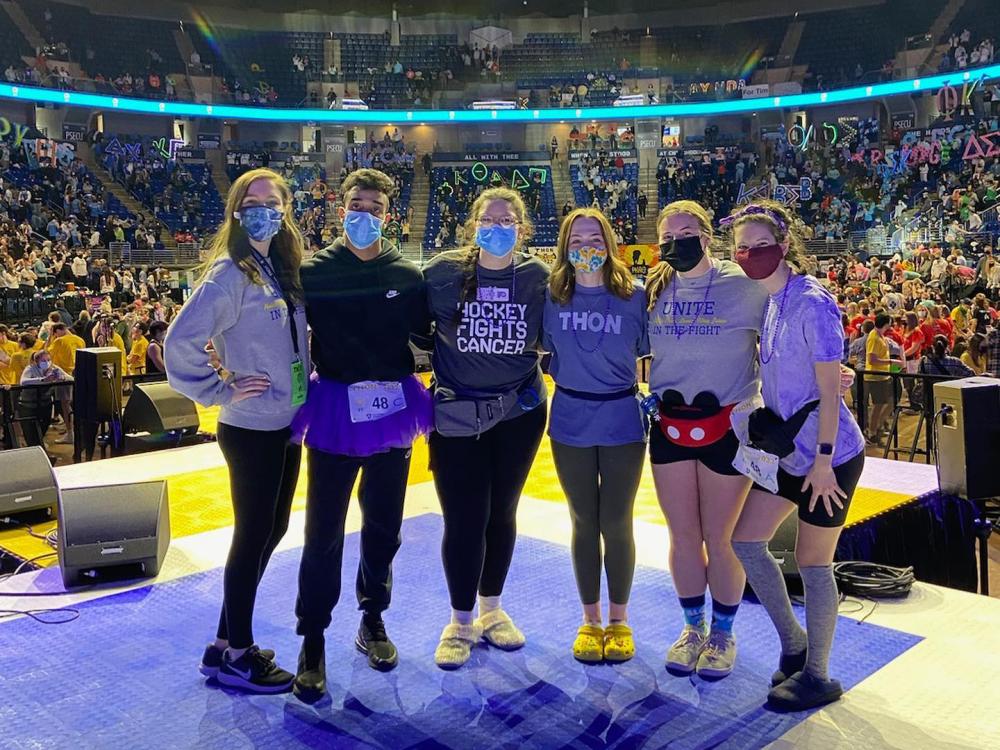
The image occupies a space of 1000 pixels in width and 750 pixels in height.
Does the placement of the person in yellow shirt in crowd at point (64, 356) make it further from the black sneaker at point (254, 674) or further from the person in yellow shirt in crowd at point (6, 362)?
the black sneaker at point (254, 674)

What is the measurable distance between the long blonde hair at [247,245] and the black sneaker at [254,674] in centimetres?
121

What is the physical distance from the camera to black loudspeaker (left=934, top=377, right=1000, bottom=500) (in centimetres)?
466

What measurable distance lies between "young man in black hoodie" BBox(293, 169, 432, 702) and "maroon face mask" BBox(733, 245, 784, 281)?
3.58 ft

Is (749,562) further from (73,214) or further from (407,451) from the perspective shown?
(73,214)

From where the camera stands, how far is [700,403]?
9.23ft

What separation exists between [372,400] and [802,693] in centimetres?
165

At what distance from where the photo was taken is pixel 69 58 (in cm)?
2511

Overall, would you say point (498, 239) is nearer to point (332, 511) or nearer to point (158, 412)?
point (332, 511)

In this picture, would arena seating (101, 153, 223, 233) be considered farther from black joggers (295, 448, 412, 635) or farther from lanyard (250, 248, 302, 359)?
black joggers (295, 448, 412, 635)

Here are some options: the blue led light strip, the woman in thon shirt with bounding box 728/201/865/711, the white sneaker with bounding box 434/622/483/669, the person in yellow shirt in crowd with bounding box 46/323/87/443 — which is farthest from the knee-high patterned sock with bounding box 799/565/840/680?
the blue led light strip

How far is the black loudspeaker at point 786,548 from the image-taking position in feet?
11.8

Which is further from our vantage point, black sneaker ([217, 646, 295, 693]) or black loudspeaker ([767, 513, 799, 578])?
black loudspeaker ([767, 513, 799, 578])

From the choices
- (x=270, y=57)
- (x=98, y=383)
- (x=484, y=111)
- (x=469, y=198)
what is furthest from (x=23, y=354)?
(x=270, y=57)

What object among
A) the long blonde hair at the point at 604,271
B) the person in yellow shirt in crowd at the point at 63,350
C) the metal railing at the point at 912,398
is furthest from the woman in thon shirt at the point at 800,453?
the person in yellow shirt in crowd at the point at 63,350
